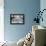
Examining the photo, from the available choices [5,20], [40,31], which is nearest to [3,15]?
[5,20]

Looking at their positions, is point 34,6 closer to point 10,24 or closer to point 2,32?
point 10,24

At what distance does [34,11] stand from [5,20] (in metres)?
1.38

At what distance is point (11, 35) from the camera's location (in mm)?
6027

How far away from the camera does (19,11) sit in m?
6.01

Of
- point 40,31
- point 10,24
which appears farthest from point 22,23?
point 40,31

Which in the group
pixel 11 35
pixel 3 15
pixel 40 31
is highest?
pixel 3 15

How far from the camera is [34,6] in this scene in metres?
6.02

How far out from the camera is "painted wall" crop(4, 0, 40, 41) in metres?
5.99

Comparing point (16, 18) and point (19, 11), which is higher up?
point (19, 11)

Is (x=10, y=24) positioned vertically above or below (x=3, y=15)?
below

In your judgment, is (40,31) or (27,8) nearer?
(40,31)

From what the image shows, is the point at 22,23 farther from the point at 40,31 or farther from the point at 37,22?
the point at 40,31

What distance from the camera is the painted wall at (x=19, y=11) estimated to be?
19.6 ft

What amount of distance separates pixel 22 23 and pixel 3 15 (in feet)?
3.07
